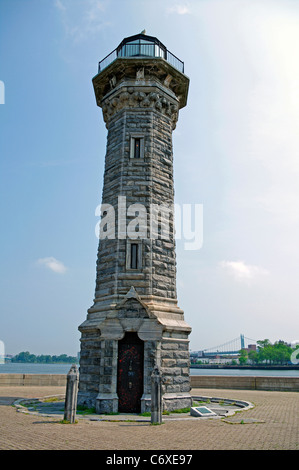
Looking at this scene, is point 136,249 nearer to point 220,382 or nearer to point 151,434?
point 151,434

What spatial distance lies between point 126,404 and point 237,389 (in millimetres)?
12658

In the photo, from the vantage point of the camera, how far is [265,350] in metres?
121

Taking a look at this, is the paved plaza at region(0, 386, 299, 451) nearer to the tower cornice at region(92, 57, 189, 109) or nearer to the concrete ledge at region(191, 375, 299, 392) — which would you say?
the concrete ledge at region(191, 375, 299, 392)

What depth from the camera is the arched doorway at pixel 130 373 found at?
11656 mm

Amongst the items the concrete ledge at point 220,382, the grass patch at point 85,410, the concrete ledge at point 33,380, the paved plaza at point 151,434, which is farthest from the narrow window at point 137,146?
the concrete ledge at point 33,380

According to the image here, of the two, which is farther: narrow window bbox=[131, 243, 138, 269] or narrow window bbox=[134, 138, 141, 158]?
narrow window bbox=[134, 138, 141, 158]

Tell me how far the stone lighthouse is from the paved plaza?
1918mm

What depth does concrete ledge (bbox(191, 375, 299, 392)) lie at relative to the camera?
814 inches

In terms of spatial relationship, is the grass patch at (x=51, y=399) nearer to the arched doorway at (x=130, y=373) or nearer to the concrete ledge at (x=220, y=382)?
the arched doorway at (x=130, y=373)

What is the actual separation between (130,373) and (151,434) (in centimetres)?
368

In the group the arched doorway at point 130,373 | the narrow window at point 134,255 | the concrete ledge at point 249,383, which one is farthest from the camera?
the concrete ledge at point 249,383

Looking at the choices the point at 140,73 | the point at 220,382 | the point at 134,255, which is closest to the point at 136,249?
the point at 134,255

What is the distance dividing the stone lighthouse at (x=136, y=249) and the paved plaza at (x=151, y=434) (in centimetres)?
192

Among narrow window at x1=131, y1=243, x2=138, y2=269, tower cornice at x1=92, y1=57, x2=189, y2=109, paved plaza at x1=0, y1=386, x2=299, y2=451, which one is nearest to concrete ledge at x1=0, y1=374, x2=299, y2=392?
paved plaza at x1=0, y1=386, x2=299, y2=451
